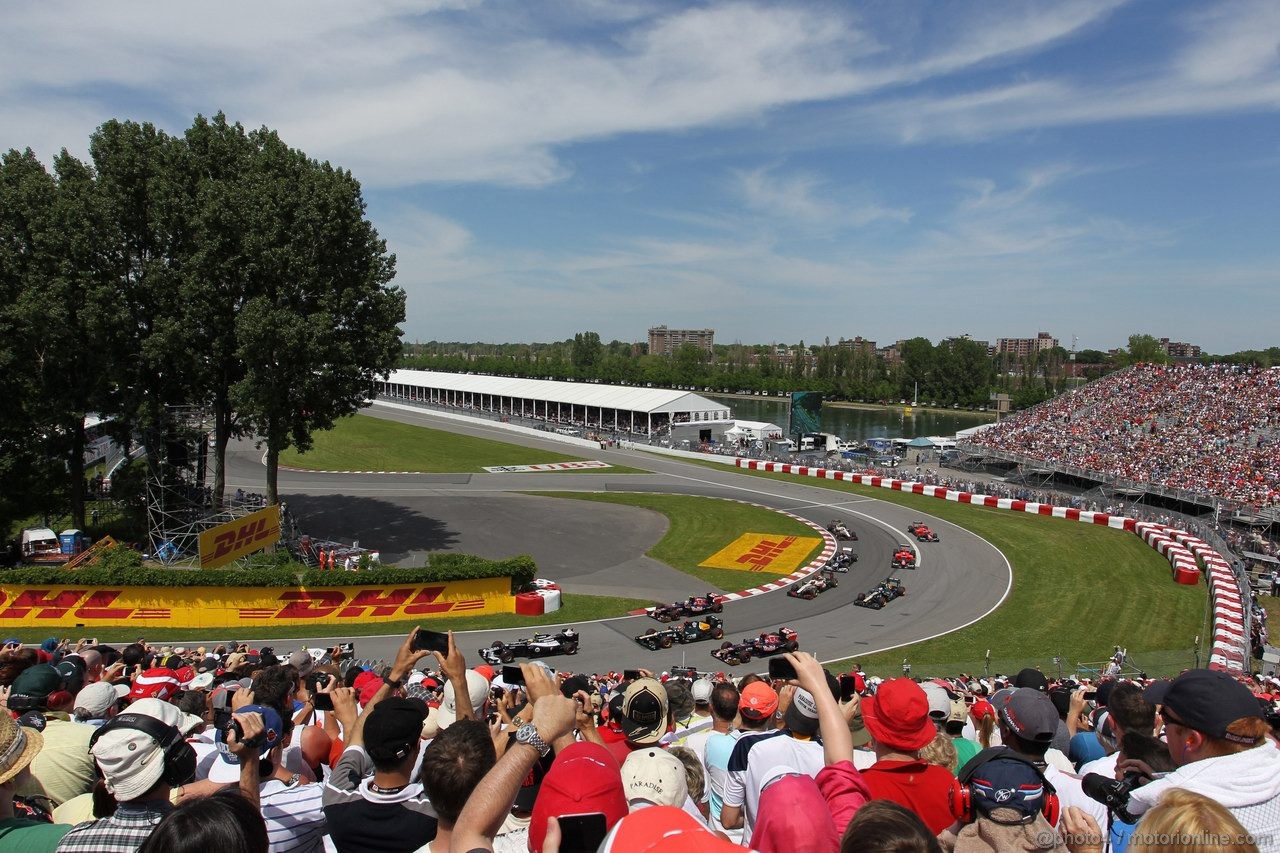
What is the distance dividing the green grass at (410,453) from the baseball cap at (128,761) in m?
50.7

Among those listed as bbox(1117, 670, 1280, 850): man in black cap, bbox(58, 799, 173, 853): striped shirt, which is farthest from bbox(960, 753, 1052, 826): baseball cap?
bbox(58, 799, 173, 853): striped shirt

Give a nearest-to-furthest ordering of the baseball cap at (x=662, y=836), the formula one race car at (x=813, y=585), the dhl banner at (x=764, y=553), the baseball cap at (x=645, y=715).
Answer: the baseball cap at (x=662, y=836), the baseball cap at (x=645, y=715), the formula one race car at (x=813, y=585), the dhl banner at (x=764, y=553)

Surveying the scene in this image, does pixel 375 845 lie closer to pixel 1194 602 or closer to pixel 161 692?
pixel 161 692

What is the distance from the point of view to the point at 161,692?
31.1 feet

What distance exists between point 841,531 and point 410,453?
37.1m

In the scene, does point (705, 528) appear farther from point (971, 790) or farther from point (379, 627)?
point (971, 790)

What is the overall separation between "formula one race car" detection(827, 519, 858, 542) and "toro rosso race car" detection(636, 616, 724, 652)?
13.5 metres

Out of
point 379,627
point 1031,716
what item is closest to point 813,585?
point 379,627

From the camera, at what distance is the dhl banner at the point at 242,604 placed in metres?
22.7

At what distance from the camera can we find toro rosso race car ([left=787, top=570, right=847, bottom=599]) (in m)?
28.0

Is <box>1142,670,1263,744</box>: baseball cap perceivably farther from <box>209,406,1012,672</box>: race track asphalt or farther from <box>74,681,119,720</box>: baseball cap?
<box>209,406,1012,672</box>: race track asphalt

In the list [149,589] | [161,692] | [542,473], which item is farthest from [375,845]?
[542,473]

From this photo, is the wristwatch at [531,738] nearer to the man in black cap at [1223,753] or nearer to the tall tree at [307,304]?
the man in black cap at [1223,753]

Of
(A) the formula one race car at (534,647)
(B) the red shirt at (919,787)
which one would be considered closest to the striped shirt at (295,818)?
(B) the red shirt at (919,787)
